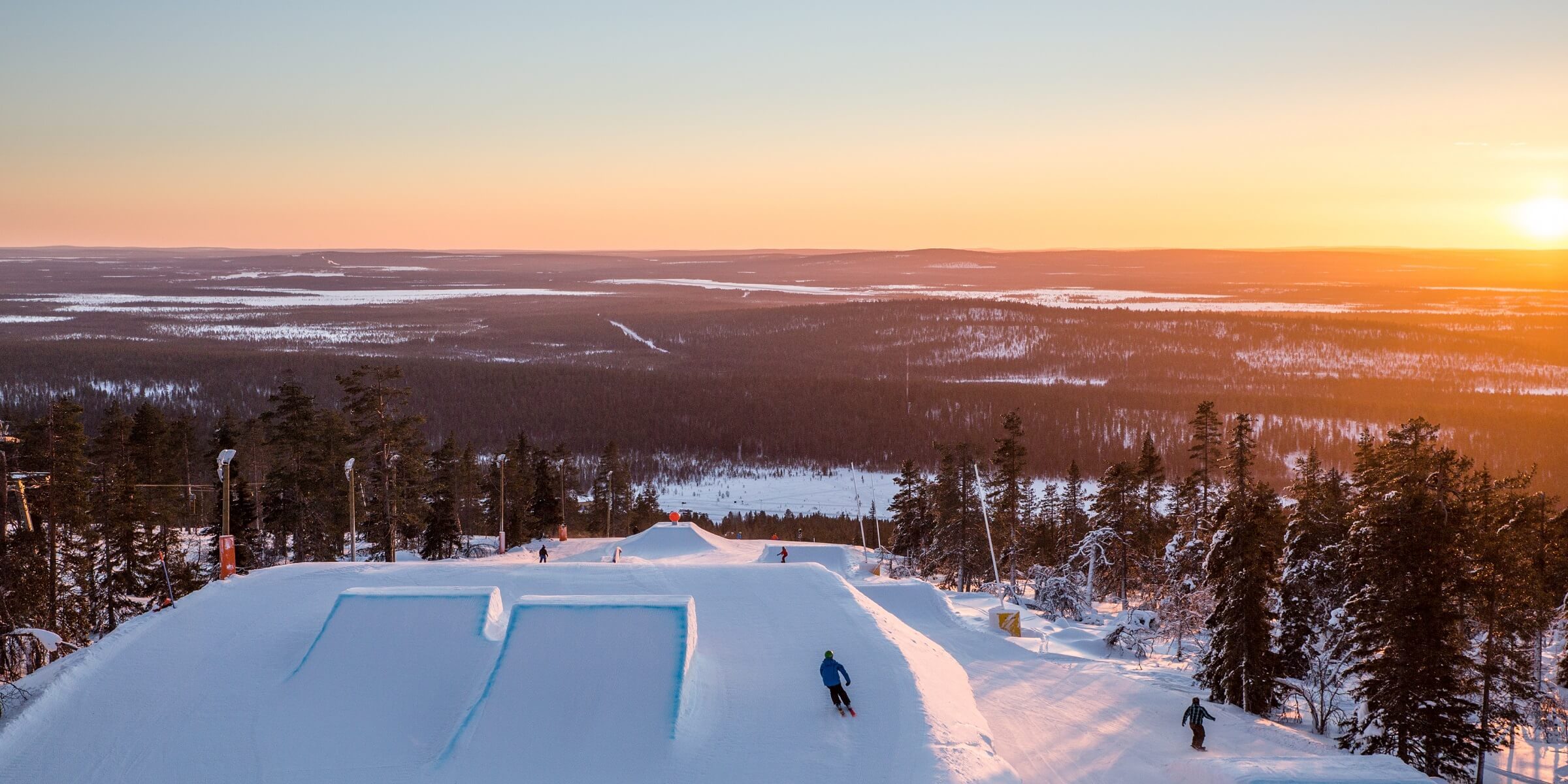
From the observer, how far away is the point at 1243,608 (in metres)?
25.6

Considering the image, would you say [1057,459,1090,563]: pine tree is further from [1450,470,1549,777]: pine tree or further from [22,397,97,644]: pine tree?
[22,397,97,644]: pine tree

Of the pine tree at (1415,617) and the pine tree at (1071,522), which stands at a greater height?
the pine tree at (1415,617)

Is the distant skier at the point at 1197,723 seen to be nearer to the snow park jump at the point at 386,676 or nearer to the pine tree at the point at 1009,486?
the snow park jump at the point at 386,676

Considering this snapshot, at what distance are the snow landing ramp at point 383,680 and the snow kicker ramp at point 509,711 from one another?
58 millimetres

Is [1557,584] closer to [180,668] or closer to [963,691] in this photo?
[963,691]

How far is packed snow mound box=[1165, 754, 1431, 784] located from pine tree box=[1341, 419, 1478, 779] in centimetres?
660

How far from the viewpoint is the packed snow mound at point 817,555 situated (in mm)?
45906

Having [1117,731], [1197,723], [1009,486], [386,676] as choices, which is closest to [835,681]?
[1117,731]

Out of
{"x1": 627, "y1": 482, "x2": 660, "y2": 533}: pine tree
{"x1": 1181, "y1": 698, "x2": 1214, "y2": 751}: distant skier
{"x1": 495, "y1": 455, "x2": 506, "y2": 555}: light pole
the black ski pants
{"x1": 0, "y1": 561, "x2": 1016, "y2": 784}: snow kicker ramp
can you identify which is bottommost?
{"x1": 627, "y1": 482, "x2": 660, "y2": 533}: pine tree

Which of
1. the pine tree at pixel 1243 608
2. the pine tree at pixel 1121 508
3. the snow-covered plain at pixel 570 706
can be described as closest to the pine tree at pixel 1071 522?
the pine tree at pixel 1121 508

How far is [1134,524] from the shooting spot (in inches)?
→ 1886

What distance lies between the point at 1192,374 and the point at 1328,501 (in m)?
→ 144

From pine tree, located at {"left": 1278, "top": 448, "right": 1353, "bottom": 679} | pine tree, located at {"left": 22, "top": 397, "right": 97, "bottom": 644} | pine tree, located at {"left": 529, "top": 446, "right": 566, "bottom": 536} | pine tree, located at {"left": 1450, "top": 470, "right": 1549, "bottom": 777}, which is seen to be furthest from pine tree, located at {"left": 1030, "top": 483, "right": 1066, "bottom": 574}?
pine tree, located at {"left": 22, "top": 397, "right": 97, "bottom": 644}

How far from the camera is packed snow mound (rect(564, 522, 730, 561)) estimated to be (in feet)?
161
